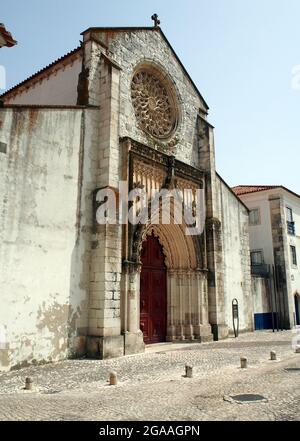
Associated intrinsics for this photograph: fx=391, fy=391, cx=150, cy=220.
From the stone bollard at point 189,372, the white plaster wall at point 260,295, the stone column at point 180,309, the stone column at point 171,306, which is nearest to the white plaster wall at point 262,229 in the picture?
the white plaster wall at point 260,295

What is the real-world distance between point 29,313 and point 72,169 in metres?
3.79

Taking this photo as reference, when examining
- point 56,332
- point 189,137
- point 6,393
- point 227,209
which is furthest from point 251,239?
point 6,393

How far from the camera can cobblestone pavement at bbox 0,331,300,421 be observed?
507cm

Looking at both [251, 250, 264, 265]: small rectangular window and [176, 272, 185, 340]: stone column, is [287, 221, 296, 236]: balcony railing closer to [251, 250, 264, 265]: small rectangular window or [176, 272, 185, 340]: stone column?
[251, 250, 264, 265]: small rectangular window

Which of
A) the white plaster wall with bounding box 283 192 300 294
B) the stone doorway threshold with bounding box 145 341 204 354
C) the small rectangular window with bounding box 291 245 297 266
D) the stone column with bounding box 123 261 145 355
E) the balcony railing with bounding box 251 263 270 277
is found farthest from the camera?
the small rectangular window with bounding box 291 245 297 266

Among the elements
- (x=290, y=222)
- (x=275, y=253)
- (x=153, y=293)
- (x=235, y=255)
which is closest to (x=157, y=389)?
(x=153, y=293)

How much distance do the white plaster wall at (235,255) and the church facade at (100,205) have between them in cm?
10

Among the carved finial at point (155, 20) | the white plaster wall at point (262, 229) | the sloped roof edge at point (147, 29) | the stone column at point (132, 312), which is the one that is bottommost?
the stone column at point (132, 312)

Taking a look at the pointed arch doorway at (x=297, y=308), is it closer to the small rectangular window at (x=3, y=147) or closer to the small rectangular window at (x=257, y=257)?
the small rectangular window at (x=257, y=257)

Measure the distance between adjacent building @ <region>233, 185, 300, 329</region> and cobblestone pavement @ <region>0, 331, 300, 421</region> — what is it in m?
10.4

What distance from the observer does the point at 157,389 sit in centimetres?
651

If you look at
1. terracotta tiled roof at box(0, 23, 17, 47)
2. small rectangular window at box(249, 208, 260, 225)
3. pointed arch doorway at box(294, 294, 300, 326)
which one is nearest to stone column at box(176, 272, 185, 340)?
terracotta tiled roof at box(0, 23, 17, 47)

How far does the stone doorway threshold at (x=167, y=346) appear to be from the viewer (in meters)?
11.4
